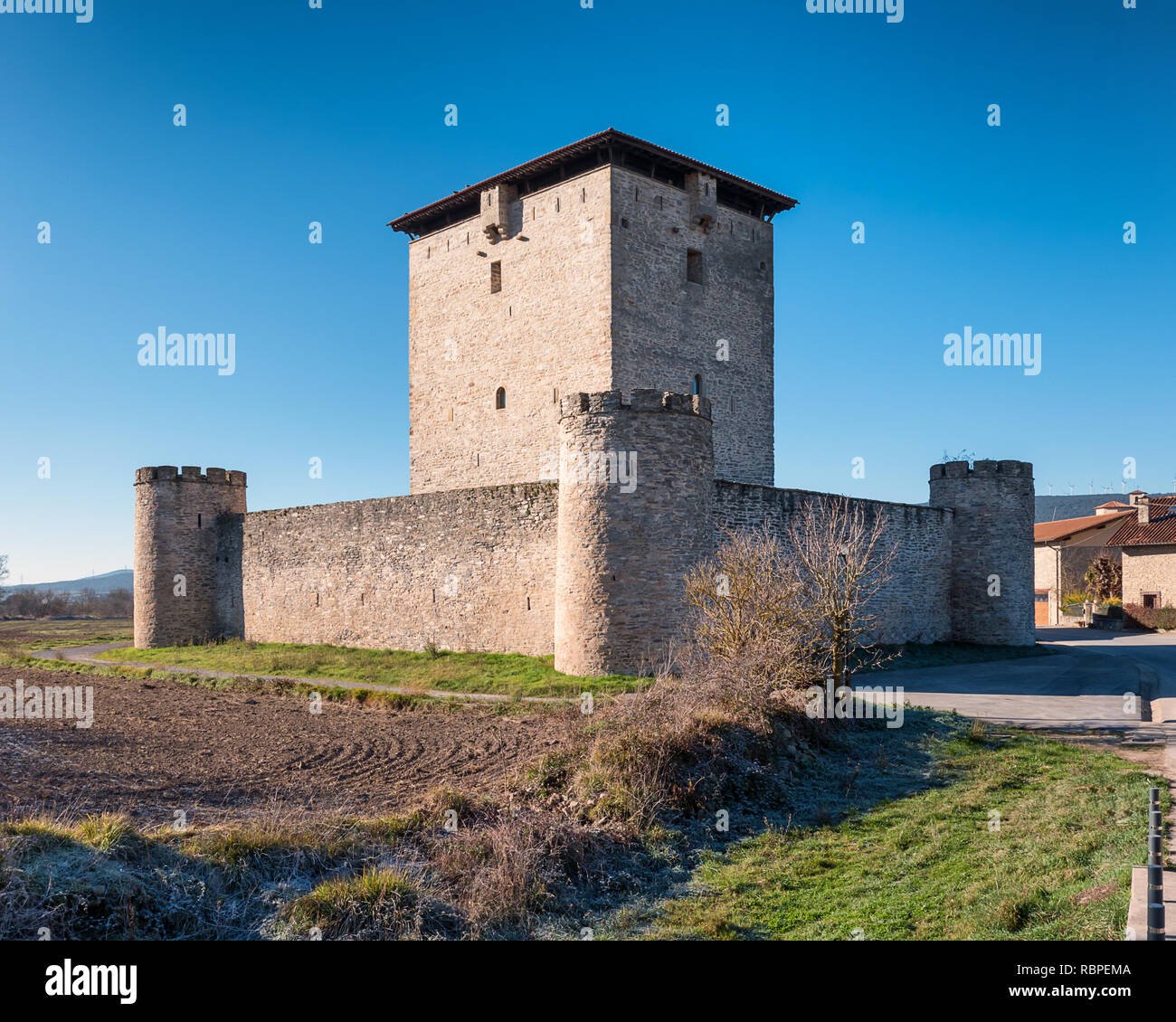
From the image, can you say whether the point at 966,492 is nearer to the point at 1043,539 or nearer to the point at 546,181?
the point at 546,181

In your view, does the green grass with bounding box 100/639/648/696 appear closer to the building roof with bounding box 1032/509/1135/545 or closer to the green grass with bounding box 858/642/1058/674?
the green grass with bounding box 858/642/1058/674

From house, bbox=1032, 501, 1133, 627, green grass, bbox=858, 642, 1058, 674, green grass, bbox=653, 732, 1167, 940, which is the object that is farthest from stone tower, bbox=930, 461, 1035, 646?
house, bbox=1032, 501, 1133, 627

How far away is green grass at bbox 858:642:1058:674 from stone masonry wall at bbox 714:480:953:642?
39 cm

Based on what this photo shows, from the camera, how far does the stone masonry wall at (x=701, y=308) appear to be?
22312 millimetres

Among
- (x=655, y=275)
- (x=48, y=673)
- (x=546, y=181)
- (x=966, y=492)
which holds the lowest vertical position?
(x=48, y=673)

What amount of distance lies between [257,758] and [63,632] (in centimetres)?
3377

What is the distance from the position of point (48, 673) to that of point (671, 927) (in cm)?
2049

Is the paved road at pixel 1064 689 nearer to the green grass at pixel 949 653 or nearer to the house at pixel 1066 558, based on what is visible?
the green grass at pixel 949 653

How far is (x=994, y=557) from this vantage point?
22.0 metres

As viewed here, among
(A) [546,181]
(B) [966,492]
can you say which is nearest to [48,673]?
(A) [546,181]

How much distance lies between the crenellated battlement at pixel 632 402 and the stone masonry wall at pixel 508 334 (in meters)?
7.03

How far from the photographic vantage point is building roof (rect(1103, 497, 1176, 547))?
1280 inches
